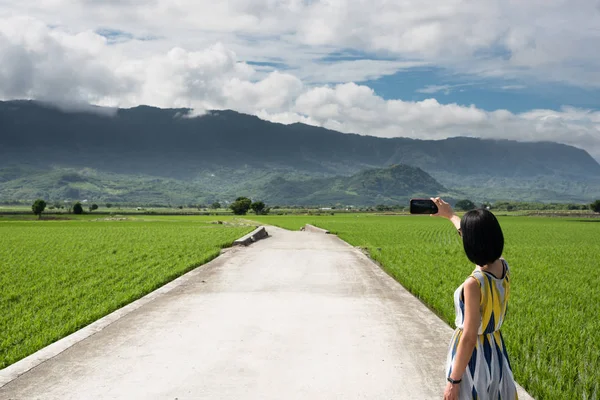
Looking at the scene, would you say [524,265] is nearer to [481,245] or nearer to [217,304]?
[217,304]

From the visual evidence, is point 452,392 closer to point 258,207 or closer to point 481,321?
point 481,321

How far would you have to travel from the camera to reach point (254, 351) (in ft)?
24.8

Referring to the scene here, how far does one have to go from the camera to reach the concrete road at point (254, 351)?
6.05 m

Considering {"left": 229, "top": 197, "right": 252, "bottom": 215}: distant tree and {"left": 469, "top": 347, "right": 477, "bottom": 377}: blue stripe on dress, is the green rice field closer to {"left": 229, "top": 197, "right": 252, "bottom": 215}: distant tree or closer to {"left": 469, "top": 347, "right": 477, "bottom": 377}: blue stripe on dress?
{"left": 469, "top": 347, "right": 477, "bottom": 377}: blue stripe on dress

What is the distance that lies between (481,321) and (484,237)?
57 centimetres

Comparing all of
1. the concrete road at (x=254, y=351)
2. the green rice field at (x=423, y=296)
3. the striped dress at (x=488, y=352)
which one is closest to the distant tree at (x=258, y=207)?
the green rice field at (x=423, y=296)

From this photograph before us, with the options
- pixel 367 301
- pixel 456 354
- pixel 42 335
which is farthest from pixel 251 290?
pixel 456 354

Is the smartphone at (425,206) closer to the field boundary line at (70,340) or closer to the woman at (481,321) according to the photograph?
the woman at (481,321)

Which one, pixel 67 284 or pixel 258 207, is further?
pixel 258 207

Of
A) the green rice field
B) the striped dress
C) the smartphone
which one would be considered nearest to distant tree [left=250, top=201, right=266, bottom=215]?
the green rice field

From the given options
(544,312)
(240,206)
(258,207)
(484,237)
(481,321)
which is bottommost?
(258,207)

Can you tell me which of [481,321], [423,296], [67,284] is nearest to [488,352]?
[481,321]

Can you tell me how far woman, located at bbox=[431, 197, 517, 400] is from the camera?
12.0 ft

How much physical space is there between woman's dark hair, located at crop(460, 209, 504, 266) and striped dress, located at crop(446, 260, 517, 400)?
0.12m
